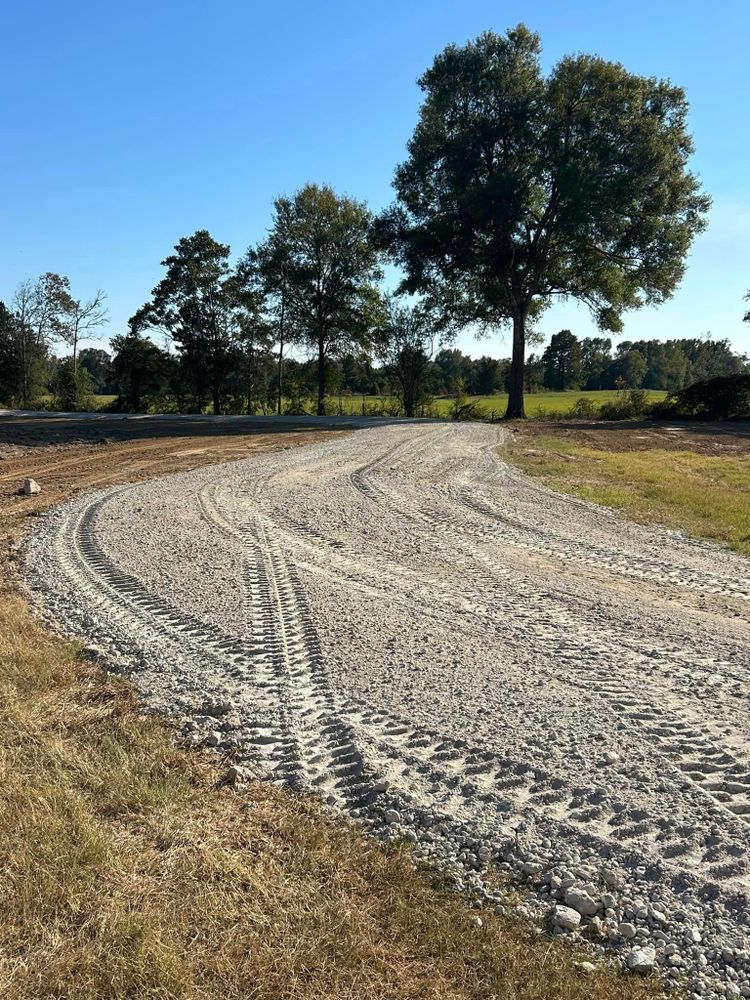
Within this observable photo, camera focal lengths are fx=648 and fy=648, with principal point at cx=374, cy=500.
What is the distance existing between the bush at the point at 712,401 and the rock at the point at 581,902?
32.8 m

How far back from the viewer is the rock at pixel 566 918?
2.32 metres

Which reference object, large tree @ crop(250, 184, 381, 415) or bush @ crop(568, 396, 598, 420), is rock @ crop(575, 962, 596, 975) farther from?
large tree @ crop(250, 184, 381, 415)

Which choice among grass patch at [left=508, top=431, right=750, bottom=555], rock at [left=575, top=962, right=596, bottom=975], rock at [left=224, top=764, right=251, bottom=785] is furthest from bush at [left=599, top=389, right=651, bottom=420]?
rock at [left=575, top=962, right=596, bottom=975]

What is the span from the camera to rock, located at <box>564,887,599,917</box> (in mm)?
2375

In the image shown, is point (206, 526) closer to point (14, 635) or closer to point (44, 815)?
point (14, 635)

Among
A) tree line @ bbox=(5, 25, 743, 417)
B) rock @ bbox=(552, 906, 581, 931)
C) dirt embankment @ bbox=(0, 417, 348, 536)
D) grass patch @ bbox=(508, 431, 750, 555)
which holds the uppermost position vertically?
tree line @ bbox=(5, 25, 743, 417)

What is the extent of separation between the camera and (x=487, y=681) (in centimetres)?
409

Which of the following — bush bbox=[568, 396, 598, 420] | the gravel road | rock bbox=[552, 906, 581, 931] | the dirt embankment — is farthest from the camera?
bush bbox=[568, 396, 598, 420]

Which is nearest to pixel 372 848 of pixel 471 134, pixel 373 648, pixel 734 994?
pixel 734 994

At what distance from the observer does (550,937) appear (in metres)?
2.28

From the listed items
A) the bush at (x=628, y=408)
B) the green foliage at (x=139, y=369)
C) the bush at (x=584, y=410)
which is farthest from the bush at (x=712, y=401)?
the green foliage at (x=139, y=369)

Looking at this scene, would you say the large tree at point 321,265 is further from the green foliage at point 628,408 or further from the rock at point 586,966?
the rock at point 586,966

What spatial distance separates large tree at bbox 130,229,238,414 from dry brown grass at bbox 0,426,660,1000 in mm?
40492

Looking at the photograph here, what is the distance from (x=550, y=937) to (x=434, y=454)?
1414 centimetres
